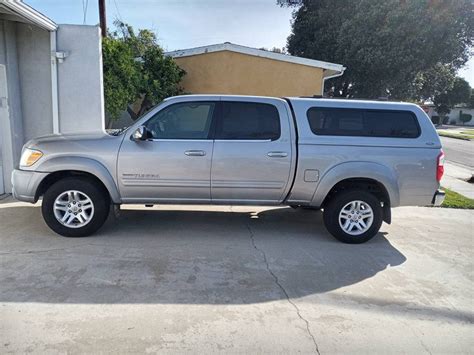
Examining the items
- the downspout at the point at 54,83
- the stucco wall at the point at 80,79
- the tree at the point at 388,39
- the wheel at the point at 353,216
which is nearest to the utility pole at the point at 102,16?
the stucco wall at the point at 80,79

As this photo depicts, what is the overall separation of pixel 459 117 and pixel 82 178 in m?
75.6

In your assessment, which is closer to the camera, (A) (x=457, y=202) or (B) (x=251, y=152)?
(B) (x=251, y=152)

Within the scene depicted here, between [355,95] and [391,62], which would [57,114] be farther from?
[355,95]

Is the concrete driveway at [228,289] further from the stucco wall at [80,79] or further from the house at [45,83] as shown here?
the stucco wall at [80,79]

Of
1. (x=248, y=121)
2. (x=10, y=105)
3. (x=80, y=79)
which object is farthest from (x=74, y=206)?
(x=80, y=79)

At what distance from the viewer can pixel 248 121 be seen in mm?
5035

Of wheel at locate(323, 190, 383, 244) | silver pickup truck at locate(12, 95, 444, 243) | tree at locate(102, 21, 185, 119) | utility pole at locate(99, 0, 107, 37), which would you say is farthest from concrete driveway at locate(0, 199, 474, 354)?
utility pole at locate(99, 0, 107, 37)

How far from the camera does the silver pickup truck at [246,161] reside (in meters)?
4.82

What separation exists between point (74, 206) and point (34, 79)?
3773 mm

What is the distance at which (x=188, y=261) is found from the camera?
4.33 m

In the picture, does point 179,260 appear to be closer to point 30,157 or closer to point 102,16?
point 30,157

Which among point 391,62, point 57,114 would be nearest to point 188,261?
point 57,114

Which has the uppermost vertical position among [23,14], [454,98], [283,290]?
[454,98]

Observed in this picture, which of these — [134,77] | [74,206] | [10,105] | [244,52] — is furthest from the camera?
[244,52]
